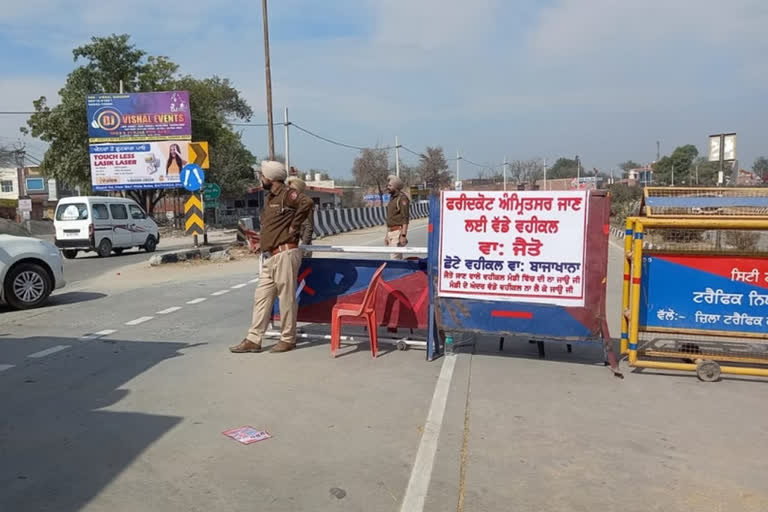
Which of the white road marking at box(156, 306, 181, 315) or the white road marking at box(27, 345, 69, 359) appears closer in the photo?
the white road marking at box(27, 345, 69, 359)

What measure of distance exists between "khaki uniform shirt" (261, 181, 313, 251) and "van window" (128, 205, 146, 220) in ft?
58.6

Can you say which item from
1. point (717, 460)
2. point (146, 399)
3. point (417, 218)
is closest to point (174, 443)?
point (146, 399)

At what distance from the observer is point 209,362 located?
628cm

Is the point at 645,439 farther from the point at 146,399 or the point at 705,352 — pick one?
the point at 146,399

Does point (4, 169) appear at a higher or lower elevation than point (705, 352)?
higher

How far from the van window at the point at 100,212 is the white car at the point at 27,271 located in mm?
11354

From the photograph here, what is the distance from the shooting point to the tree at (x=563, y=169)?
3728 inches

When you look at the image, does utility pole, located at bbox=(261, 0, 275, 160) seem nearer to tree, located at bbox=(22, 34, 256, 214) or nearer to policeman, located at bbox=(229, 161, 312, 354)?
tree, located at bbox=(22, 34, 256, 214)

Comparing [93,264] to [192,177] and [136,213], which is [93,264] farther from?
[136,213]

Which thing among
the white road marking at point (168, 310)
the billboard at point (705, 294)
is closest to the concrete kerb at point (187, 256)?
the white road marking at point (168, 310)

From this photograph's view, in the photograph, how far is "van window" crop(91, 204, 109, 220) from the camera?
20812 millimetres

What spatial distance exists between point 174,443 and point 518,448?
228 centimetres

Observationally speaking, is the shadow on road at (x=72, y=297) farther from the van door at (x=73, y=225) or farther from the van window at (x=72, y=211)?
the van window at (x=72, y=211)

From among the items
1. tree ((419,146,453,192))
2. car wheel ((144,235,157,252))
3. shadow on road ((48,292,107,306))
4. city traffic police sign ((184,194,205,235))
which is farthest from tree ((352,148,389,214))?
shadow on road ((48,292,107,306))
